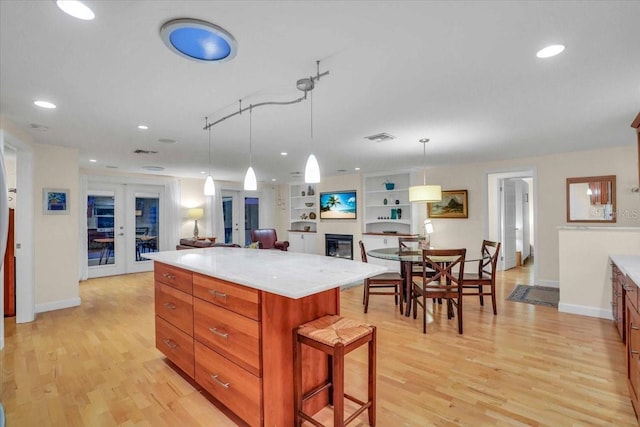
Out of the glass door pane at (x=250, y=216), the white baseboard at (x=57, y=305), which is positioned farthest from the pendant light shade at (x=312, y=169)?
the glass door pane at (x=250, y=216)

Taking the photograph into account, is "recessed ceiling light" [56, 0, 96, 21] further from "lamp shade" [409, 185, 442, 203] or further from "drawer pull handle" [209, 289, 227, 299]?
"lamp shade" [409, 185, 442, 203]

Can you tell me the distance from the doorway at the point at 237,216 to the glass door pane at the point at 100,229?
253 centimetres

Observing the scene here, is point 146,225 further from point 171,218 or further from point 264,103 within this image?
point 264,103

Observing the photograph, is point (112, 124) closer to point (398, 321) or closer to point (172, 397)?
point (172, 397)

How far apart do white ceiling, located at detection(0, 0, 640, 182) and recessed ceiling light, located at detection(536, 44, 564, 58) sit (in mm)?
57

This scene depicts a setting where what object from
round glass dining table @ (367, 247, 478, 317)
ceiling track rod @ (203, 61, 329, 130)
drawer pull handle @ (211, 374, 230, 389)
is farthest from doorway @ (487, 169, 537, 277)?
drawer pull handle @ (211, 374, 230, 389)

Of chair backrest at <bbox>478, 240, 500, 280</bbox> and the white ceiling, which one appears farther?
chair backrest at <bbox>478, 240, 500, 280</bbox>

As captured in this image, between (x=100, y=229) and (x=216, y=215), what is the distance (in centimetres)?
242

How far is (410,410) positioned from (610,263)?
317cm

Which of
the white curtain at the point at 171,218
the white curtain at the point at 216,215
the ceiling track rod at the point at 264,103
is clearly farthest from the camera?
the white curtain at the point at 216,215

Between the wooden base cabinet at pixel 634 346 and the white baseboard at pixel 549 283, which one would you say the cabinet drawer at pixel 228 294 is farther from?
the white baseboard at pixel 549 283

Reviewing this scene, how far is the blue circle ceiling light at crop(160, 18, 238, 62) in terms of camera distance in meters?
1.64

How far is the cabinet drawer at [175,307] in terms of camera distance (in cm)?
231

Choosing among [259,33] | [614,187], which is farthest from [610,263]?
[259,33]
